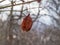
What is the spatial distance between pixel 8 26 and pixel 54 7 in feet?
1.19

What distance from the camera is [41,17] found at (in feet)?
4.43

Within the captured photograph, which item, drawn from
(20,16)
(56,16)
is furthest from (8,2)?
→ (56,16)

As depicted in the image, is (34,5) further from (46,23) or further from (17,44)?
(17,44)

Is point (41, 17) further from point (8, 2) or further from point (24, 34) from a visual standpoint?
point (8, 2)

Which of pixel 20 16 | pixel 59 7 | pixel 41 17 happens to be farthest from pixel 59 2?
pixel 20 16

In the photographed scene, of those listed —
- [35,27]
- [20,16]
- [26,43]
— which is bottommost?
[26,43]

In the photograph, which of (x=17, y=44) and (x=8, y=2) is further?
(x=17, y=44)

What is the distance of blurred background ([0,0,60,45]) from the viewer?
129 cm

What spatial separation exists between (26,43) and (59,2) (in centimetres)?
39

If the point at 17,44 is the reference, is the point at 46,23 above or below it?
above

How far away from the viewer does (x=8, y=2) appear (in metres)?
1.21

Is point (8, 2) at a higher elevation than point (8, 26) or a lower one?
higher

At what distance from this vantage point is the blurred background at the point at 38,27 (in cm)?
129

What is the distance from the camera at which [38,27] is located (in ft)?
4.50
